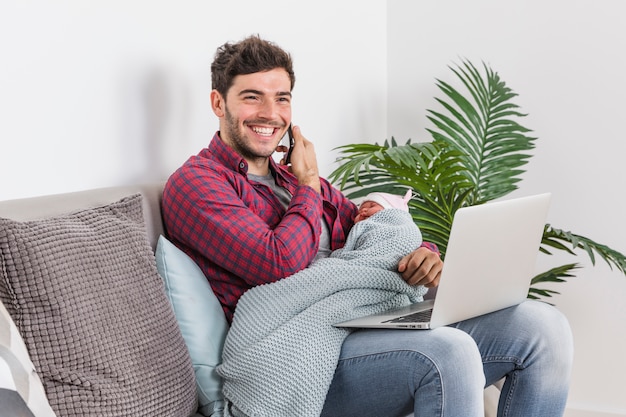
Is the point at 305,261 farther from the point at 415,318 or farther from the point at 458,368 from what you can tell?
the point at 458,368

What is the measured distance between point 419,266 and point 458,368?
33 centimetres

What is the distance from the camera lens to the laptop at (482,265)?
1.53m

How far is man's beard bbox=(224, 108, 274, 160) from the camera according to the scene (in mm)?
2025

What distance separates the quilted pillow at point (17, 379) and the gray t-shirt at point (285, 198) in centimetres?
93

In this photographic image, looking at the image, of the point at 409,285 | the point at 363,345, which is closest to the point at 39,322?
the point at 363,345

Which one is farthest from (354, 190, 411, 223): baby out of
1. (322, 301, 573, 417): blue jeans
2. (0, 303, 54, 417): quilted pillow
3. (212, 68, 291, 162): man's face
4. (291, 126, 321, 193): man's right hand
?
(0, 303, 54, 417): quilted pillow

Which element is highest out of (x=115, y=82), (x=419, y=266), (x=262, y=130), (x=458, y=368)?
(x=115, y=82)

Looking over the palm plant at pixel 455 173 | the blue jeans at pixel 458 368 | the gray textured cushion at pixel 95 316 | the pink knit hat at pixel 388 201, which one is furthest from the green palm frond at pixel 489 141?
the gray textured cushion at pixel 95 316

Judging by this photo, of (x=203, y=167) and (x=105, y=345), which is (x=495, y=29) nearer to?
(x=203, y=167)

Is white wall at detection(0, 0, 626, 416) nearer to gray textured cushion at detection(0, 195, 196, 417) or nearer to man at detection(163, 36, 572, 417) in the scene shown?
man at detection(163, 36, 572, 417)

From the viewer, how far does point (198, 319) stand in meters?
1.71

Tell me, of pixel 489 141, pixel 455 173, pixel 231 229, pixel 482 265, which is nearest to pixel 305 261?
pixel 231 229

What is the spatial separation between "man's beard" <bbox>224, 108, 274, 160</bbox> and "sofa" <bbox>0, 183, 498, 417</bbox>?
394mm

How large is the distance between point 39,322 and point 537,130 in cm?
221
